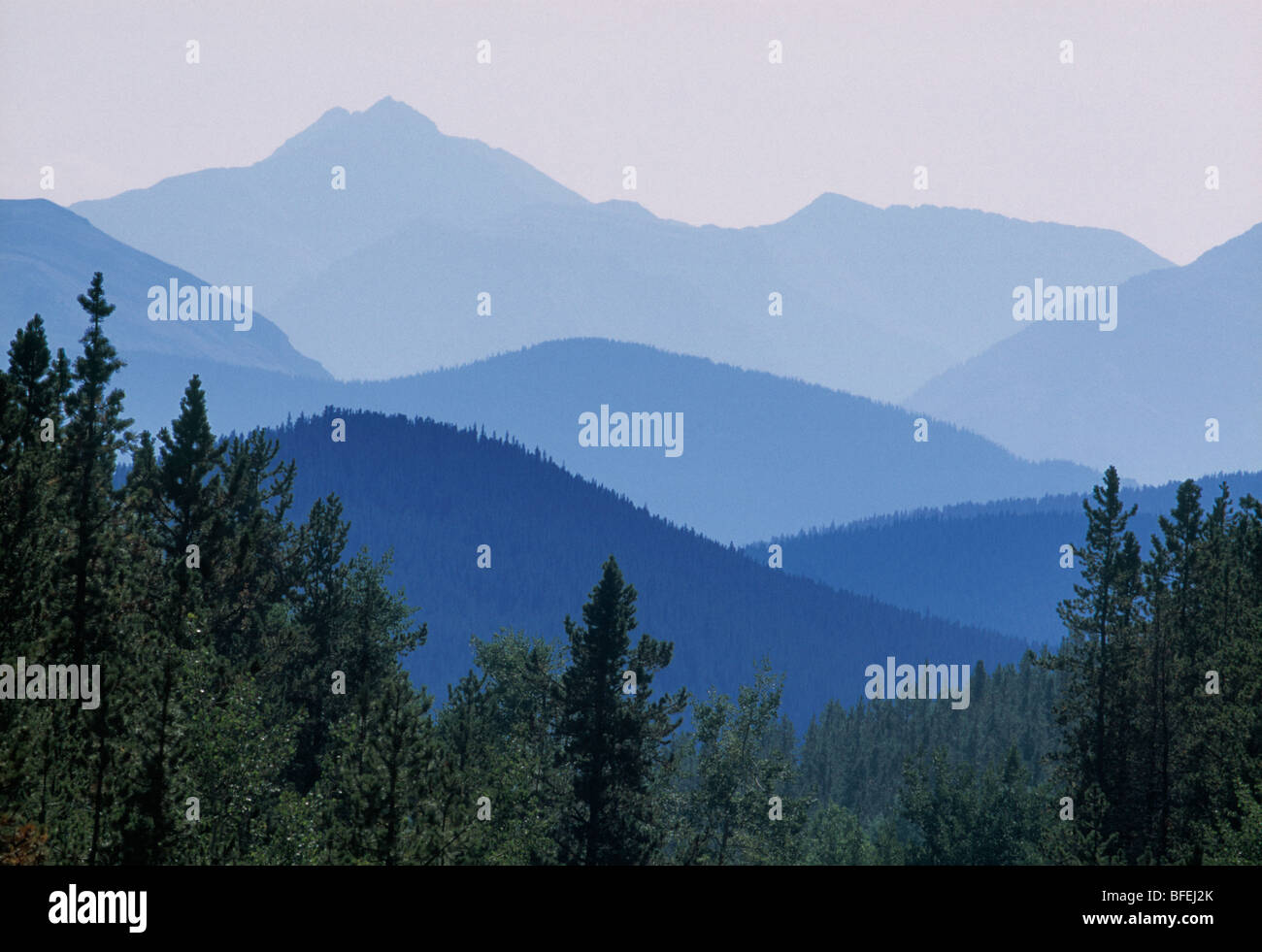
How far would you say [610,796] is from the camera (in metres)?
48.0

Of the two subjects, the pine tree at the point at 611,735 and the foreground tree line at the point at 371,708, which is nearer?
the foreground tree line at the point at 371,708

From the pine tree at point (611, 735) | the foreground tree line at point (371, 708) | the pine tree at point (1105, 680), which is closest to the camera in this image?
the foreground tree line at point (371, 708)

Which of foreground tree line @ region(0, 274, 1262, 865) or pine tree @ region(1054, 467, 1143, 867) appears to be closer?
foreground tree line @ region(0, 274, 1262, 865)

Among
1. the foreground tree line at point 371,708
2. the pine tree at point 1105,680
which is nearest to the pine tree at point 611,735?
the foreground tree line at point 371,708

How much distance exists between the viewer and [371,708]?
142 ft

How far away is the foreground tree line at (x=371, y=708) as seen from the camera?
3316 centimetres

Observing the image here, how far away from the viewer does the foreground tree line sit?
33156mm

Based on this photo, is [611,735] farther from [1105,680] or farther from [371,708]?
[1105,680]

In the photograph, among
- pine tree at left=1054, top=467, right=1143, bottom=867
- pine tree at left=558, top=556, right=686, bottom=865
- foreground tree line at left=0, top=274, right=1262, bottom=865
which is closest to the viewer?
foreground tree line at left=0, top=274, right=1262, bottom=865

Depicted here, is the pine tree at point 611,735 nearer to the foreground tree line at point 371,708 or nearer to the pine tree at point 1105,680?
the foreground tree line at point 371,708

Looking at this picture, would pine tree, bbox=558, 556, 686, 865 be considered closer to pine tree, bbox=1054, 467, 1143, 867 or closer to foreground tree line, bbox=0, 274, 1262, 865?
foreground tree line, bbox=0, 274, 1262, 865

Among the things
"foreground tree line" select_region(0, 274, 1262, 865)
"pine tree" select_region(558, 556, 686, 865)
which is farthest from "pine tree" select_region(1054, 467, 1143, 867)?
"pine tree" select_region(558, 556, 686, 865)

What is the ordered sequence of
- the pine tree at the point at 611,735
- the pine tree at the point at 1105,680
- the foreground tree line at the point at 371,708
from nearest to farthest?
the foreground tree line at the point at 371,708, the pine tree at the point at 611,735, the pine tree at the point at 1105,680
